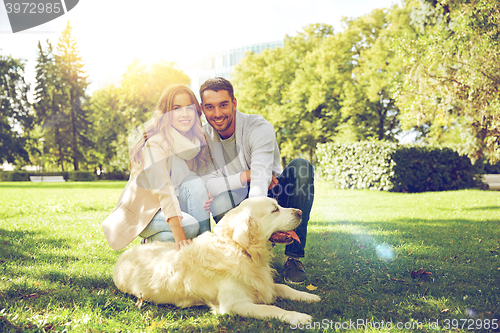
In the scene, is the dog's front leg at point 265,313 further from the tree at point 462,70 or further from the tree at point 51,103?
the tree at point 51,103

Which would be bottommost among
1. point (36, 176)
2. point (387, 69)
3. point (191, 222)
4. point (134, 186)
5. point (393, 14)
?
point (36, 176)

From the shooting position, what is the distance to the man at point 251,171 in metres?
3.66

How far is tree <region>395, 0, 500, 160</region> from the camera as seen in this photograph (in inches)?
353

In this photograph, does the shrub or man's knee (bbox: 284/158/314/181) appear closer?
man's knee (bbox: 284/158/314/181)

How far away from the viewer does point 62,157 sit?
1471 inches

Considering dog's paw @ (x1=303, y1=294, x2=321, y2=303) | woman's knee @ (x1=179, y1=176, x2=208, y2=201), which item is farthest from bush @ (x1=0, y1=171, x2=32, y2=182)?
dog's paw @ (x1=303, y1=294, x2=321, y2=303)

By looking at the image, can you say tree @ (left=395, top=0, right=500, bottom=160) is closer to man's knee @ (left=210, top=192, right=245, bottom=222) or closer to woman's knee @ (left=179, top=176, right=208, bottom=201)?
man's knee @ (left=210, top=192, right=245, bottom=222)

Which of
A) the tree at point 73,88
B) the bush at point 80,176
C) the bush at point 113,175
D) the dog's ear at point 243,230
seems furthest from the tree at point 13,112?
the dog's ear at point 243,230

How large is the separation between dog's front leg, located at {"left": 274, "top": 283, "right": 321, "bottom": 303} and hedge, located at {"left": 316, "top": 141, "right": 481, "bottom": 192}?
38.2ft

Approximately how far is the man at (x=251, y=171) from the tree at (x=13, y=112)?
37.0 m

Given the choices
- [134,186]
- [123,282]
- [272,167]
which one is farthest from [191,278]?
[272,167]

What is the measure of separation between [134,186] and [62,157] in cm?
3951

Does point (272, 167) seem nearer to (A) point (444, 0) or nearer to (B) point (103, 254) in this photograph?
(B) point (103, 254)

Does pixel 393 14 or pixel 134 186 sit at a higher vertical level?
pixel 393 14
